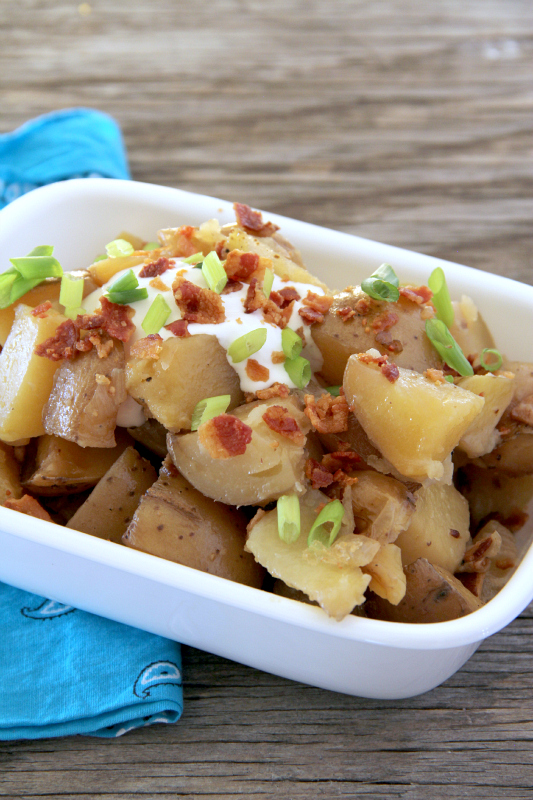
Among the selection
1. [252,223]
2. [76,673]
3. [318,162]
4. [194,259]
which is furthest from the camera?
[318,162]

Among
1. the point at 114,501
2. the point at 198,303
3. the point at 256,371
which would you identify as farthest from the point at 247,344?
the point at 114,501

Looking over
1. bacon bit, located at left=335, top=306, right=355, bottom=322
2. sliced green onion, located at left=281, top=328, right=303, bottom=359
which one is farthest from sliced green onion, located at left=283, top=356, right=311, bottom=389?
bacon bit, located at left=335, top=306, right=355, bottom=322

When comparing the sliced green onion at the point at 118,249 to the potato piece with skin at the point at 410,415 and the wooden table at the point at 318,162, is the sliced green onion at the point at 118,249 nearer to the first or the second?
the potato piece with skin at the point at 410,415

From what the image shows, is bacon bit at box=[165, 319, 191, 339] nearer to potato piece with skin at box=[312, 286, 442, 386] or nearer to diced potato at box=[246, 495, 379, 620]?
potato piece with skin at box=[312, 286, 442, 386]

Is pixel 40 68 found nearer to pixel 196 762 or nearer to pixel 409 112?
pixel 409 112

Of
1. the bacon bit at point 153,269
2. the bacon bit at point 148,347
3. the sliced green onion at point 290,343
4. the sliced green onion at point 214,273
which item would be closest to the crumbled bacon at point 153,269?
the bacon bit at point 153,269

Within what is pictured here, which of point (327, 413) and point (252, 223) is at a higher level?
point (252, 223)

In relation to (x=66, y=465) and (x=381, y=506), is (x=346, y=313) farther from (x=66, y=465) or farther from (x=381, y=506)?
(x=66, y=465)

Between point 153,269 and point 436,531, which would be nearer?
point 436,531
